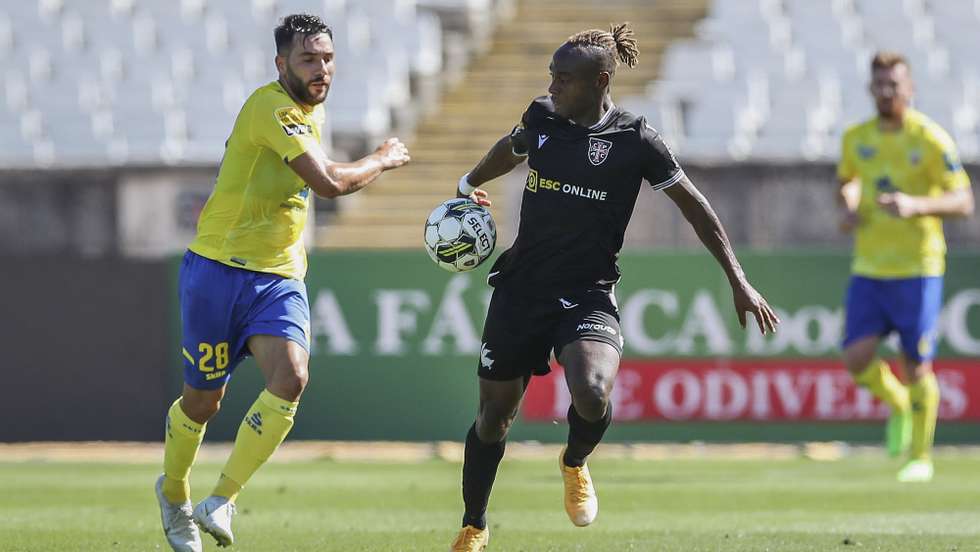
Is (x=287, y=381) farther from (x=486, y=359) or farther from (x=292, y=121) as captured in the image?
(x=292, y=121)

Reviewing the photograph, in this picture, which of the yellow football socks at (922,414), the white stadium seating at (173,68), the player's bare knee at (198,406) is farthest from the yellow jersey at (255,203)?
the white stadium seating at (173,68)

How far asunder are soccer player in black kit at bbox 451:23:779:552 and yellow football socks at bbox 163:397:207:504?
50.5 inches

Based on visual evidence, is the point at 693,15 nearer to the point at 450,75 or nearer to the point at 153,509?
the point at 450,75

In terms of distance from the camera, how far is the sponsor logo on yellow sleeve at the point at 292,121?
6867 mm

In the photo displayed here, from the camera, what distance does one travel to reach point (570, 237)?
684 cm

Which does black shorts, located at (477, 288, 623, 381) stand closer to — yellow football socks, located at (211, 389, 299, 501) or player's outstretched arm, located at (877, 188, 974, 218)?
yellow football socks, located at (211, 389, 299, 501)

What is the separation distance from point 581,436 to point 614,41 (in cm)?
174

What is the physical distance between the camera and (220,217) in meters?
7.18

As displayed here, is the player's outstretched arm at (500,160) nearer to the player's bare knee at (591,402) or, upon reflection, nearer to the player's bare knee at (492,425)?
the player's bare knee at (492,425)

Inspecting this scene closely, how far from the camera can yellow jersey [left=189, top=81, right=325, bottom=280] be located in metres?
7.06

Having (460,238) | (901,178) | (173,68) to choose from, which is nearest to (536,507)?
(460,238)

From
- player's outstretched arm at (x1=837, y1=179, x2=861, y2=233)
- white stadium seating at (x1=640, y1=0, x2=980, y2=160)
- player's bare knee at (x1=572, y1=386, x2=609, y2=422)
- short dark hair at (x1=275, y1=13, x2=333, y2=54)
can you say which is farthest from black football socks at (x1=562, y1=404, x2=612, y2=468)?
white stadium seating at (x1=640, y1=0, x2=980, y2=160)

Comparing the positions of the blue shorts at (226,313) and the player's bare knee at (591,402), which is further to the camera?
the blue shorts at (226,313)

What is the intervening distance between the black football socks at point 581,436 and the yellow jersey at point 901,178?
4.84 metres
